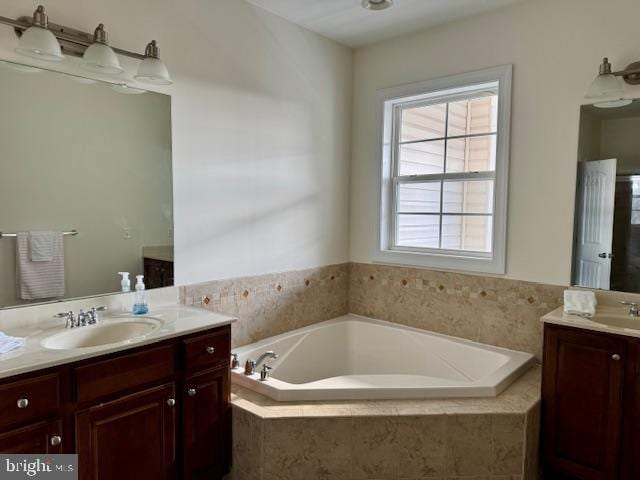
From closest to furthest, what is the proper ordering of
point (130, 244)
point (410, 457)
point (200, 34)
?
point (410, 457) < point (130, 244) < point (200, 34)

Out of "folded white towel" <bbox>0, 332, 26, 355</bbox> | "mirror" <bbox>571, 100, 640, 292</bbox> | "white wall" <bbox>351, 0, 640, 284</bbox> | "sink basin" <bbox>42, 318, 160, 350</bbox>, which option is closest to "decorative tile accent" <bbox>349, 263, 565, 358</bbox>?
"white wall" <bbox>351, 0, 640, 284</bbox>

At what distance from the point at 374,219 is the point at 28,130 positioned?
2293 millimetres

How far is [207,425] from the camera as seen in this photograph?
2041 mm

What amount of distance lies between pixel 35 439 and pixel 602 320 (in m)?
2.56

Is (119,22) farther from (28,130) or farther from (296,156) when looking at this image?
(296,156)

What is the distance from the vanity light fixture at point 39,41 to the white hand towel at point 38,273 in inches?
29.3

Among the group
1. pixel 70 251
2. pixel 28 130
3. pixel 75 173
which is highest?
pixel 28 130

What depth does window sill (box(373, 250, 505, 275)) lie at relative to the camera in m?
2.88

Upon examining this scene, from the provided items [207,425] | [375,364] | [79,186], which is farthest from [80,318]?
[375,364]

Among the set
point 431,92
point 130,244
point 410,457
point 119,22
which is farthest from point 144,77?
point 410,457

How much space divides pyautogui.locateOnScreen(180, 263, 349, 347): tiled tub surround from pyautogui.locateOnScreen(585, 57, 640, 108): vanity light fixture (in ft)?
6.58

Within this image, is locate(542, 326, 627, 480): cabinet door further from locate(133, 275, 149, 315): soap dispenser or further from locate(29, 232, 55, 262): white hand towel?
locate(29, 232, 55, 262): white hand towel

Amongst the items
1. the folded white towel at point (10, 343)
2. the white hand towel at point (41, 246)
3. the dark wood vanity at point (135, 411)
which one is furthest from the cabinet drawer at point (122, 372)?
the white hand towel at point (41, 246)

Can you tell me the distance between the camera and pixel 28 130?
1.91 meters
